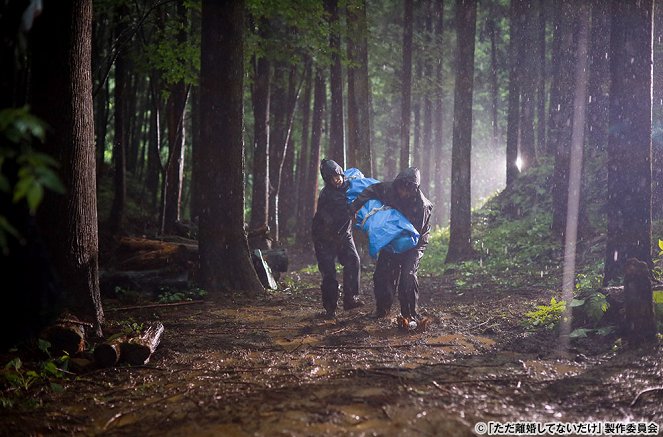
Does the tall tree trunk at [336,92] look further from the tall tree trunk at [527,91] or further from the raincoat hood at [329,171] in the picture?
the tall tree trunk at [527,91]

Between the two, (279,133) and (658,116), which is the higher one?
(279,133)

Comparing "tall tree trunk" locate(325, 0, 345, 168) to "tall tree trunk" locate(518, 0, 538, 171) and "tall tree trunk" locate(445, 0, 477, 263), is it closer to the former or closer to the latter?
"tall tree trunk" locate(445, 0, 477, 263)

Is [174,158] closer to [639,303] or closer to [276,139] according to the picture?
[276,139]

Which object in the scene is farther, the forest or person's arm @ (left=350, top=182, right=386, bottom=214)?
person's arm @ (left=350, top=182, right=386, bottom=214)

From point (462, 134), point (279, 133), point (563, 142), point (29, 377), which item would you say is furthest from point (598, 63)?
point (29, 377)

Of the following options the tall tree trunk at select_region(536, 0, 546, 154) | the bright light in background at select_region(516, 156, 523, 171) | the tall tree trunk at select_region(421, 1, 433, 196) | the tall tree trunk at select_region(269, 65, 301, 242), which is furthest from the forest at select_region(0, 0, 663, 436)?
the tall tree trunk at select_region(421, 1, 433, 196)

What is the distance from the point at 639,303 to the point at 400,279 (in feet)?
10.0

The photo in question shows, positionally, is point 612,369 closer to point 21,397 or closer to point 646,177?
point 646,177

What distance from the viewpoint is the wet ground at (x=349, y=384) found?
13.1 feet

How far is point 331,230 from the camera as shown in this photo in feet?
27.1

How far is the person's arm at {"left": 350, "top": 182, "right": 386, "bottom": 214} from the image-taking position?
778 cm

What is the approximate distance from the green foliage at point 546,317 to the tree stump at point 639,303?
4.13 feet

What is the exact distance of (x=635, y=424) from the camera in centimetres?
394

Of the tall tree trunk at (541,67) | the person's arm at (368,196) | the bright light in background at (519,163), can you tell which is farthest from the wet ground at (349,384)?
the tall tree trunk at (541,67)
